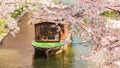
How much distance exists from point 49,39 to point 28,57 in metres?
1.81

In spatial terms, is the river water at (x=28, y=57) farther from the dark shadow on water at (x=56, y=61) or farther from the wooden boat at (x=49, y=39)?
the wooden boat at (x=49, y=39)

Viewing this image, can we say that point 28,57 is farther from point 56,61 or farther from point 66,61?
point 66,61

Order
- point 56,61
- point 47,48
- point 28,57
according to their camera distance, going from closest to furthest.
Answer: point 56,61
point 28,57
point 47,48

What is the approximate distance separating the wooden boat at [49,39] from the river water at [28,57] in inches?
15.1

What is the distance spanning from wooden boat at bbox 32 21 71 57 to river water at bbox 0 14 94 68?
38cm

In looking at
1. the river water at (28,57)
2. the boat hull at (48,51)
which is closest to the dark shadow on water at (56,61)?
the river water at (28,57)

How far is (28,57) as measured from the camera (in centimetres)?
2041

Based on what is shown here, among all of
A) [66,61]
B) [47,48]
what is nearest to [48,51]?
[47,48]

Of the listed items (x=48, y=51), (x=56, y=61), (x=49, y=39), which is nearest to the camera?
(x=56, y=61)

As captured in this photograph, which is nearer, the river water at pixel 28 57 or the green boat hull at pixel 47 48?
the river water at pixel 28 57

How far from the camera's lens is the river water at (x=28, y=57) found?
18891 millimetres

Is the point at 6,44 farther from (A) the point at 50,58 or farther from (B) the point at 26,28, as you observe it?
(B) the point at 26,28

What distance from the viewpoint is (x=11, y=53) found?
830 inches

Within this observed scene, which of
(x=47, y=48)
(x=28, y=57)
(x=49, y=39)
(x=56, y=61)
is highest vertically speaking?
(x=49, y=39)
